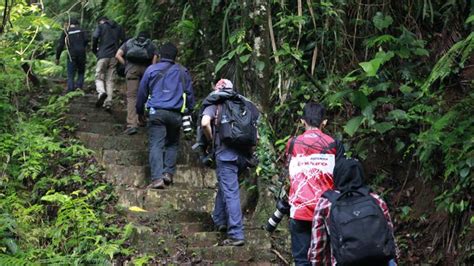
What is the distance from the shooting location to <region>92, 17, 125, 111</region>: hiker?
1151 centimetres

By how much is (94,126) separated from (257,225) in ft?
12.4

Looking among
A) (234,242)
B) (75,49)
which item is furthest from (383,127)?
(75,49)

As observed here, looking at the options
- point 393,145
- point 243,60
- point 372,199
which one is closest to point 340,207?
point 372,199

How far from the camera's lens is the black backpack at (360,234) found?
14.3 feet

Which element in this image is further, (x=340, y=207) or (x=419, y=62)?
(x=419, y=62)

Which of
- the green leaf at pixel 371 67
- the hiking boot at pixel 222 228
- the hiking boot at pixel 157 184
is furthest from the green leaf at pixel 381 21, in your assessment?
the hiking boot at pixel 157 184

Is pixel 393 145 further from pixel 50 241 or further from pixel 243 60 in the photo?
pixel 50 241

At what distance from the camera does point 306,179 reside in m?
5.52

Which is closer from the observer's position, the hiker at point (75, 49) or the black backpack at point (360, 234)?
the black backpack at point (360, 234)

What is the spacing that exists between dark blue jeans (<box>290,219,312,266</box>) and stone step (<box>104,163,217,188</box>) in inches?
137

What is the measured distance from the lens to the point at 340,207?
4.55m

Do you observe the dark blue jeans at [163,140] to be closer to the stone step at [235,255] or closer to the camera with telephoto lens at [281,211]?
the stone step at [235,255]

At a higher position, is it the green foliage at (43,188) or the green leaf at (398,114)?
the green leaf at (398,114)

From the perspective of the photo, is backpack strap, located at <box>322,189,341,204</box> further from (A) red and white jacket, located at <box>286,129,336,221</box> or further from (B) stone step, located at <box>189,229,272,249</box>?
(B) stone step, located at <box>189,229,272,249</box>
